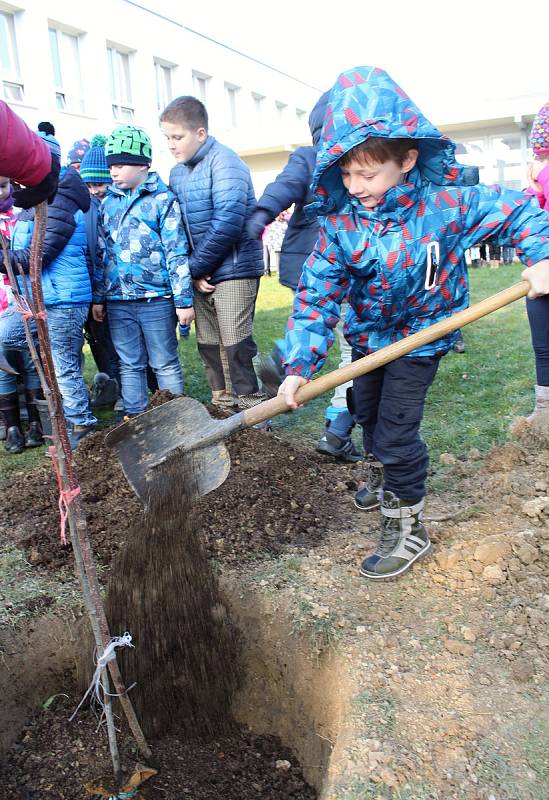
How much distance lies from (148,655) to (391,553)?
112 centimetres

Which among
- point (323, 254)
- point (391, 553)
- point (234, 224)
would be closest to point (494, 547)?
point (391, 553)

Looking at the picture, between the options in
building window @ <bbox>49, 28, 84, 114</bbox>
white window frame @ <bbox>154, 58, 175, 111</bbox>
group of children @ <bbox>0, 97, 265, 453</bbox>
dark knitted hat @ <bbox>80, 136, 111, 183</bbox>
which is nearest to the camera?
group of children @ <bbox>0, 97, 265, 453</bbox>

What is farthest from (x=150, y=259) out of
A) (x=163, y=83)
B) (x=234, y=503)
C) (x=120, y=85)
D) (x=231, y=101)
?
(x=231, y=101)

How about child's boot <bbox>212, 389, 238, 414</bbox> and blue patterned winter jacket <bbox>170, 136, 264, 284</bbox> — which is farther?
child's boot <bbox>212, 389, 238, 414</bbox>

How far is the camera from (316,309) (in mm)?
2822

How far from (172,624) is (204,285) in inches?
98.1

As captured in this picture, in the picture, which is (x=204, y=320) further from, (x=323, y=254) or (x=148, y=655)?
(x=148, y=655)

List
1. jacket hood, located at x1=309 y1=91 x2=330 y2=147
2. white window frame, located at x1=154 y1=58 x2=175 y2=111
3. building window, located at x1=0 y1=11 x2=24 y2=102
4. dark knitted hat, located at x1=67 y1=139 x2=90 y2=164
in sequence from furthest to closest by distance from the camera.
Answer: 1. white window frame, located at x1=154 y1=58 x2=175 y2=111
2. building window, located at x1=0 y1=11 x2=24 y2=102
3. dark knitted hat, located at x1=67 y1=139 x2=90 y2=164
4. jacket hood, located at x1=309 y1=91 x2=330 y2=147

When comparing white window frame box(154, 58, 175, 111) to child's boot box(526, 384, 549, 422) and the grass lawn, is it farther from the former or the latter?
child's boot box(526, 384, 549, 422)

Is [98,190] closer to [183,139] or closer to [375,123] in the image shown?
[183,139]

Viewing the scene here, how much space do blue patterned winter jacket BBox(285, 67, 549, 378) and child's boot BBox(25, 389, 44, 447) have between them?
2.95 metres

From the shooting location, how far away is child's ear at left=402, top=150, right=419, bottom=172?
2564 mm

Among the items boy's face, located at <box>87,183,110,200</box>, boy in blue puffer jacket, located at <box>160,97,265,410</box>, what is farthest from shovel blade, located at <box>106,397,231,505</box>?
boy's face, located at <box>87,183,110,200</box>

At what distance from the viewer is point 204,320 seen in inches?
192
